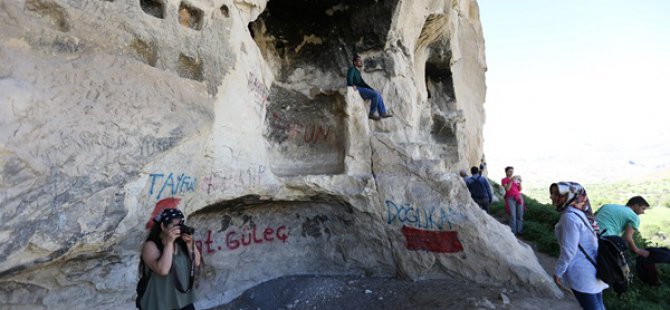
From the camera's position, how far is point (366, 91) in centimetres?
526

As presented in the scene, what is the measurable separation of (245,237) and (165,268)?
271 centimetres

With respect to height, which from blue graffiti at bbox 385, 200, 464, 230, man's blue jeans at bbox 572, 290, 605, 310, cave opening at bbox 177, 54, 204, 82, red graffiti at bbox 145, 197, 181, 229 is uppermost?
cave opening at bbox 177, 54, 204, 82

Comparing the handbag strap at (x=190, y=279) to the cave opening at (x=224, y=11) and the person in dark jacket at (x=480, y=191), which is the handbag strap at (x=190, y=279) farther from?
the person in dark jacket at (x=480, y=191)

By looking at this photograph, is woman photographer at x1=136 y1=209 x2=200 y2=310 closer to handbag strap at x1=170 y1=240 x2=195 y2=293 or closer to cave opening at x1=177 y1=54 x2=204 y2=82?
handbag strap at x1=170 y1=240 x2=195 y2=293

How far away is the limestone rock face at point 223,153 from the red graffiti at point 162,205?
2cm

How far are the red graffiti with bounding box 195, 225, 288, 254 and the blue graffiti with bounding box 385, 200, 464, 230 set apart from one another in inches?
57.6

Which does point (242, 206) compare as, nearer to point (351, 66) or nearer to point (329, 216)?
point (329, 216)

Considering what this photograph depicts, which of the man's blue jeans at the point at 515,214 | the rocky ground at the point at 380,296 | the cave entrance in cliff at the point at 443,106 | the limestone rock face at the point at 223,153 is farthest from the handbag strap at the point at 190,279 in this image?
the cave entrance in cliff at the point at 443,106

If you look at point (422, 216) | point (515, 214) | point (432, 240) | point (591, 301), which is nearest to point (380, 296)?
point (432, 240)

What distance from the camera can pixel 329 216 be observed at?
16.9 ft

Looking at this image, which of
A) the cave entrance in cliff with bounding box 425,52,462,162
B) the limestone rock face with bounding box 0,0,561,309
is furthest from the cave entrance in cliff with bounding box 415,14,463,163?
the limestone rock face with bounding box 0,0,561,309

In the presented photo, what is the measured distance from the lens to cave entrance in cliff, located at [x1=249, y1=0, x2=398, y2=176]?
515 cm

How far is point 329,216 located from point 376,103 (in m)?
1.71

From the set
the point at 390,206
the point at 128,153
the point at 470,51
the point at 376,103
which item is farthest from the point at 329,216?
the point at 470,51
